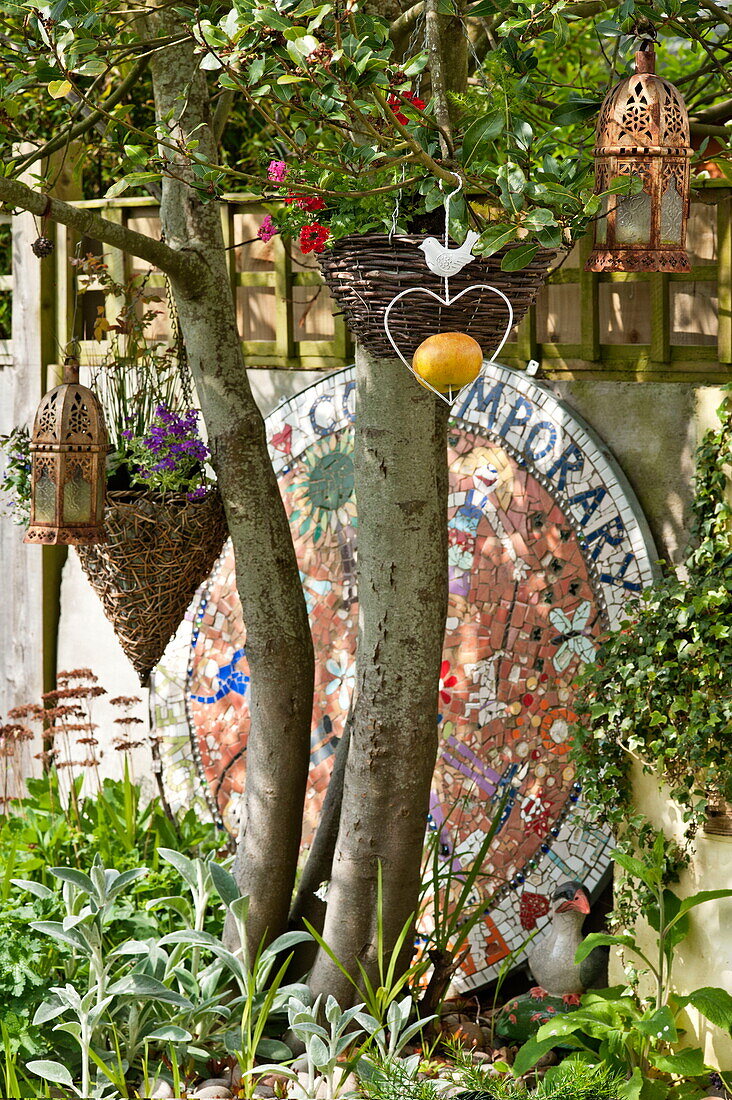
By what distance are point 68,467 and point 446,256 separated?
1322 millimetres

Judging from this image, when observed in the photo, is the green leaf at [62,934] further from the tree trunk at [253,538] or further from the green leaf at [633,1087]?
the green leaf at [633,1087]

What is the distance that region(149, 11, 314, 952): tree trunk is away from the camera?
124 inches

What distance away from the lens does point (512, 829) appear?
342 centimetres

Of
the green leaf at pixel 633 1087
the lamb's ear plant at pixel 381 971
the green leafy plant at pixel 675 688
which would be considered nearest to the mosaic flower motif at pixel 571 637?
the green leafy plant at pixel 675 688

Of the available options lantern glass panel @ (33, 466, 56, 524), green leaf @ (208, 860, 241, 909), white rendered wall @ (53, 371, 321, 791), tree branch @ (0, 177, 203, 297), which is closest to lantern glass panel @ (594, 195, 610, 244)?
tree branch @ (0, 177, 203, 297)

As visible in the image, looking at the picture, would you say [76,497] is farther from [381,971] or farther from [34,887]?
[381,971]

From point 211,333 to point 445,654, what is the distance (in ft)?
3.94

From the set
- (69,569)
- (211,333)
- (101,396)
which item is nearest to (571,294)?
(211,333)

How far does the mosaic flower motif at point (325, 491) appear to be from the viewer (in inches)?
153

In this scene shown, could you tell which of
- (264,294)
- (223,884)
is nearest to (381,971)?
(223,884)

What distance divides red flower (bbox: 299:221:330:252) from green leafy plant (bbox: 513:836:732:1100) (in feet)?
5.12

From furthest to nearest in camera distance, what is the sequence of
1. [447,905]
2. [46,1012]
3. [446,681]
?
[446,681], [447,905], [46,1012]

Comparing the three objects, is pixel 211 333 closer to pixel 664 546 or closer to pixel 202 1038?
pixel 664 546

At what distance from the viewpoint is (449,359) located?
2076 millimetres
